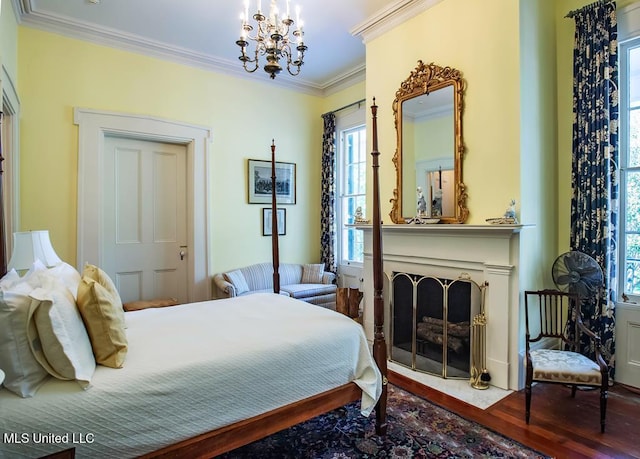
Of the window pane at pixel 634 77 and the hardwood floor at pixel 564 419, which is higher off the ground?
the window pane at pixel 634 77

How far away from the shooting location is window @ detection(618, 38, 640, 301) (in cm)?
279

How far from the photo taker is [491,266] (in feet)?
9.36

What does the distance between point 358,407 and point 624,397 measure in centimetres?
194

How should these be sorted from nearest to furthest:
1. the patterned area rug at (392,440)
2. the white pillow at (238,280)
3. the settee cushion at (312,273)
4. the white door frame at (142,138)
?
the patterned area rug at (392,440), the white door frame at (142,138), the white pillow at (238,280), the settee cushion at (312,273)

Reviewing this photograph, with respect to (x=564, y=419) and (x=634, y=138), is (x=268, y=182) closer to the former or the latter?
(x=634, y=138)

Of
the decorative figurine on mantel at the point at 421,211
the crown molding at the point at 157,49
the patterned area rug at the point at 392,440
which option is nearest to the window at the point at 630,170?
the decorative figurine on mantel at the point at 421,211

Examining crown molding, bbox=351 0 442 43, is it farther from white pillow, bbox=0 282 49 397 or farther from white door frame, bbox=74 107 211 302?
white pillow, bbox=0 282 49 397

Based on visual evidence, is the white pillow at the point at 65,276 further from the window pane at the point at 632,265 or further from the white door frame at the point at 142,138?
the window pane at the point at 632,265

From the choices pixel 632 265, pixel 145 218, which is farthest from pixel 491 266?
pixel 145 218

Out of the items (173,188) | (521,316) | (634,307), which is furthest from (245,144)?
(634,307)

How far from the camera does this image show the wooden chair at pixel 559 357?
2.25 metres

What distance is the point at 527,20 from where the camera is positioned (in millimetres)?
2777

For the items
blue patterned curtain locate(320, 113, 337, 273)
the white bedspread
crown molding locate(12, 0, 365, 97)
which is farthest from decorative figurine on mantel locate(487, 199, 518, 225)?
crown molding locate(12, 0, 365, 97)

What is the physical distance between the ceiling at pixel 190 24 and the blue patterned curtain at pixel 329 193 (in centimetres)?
93
